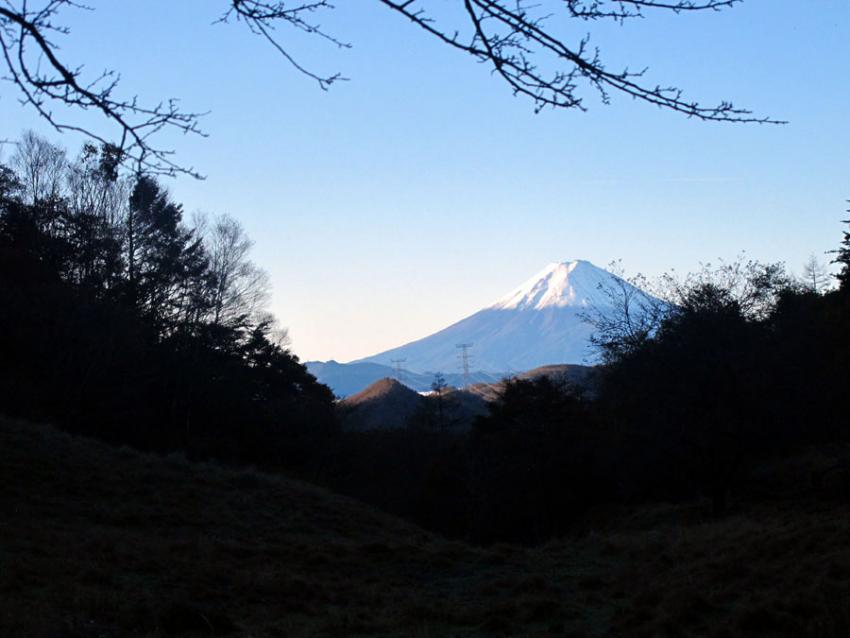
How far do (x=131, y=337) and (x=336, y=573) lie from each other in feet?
66.9

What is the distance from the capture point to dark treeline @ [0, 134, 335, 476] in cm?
2762

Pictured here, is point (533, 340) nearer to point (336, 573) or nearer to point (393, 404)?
point (393, 404)

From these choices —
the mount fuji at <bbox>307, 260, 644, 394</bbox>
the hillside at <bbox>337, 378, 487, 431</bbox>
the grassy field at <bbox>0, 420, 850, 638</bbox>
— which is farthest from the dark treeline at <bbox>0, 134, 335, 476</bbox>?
the mount fuji at <bbox>307, 260, 644, 394</bbox>

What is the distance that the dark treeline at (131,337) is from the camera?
90.6ft

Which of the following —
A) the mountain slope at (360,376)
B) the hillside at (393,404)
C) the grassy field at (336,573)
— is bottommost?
the grassy field at (336,573)

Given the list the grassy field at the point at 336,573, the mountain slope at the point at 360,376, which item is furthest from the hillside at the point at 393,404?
the mountain slope at the point at 360,376

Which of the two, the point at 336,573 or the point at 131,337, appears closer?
the point at 336,573

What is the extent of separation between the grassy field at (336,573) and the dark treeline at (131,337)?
8.97 metres

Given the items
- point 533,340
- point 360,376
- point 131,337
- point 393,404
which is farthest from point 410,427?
point 533,340

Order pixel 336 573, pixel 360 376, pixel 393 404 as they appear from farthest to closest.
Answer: pixel 360 376 < pixel 393 404 < pixel 336 573

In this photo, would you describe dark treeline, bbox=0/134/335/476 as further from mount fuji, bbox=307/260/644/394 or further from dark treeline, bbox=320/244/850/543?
mount fuji, bbox=307/260/644/394

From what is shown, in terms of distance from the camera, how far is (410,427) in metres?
41.1

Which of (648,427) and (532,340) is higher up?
(532,340)

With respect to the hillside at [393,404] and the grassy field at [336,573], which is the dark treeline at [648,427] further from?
the hillside at [393,404]
